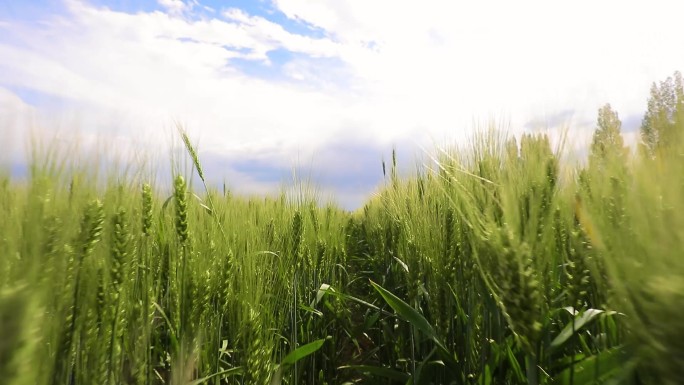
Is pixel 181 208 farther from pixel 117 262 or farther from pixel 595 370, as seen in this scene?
pixel 595 370

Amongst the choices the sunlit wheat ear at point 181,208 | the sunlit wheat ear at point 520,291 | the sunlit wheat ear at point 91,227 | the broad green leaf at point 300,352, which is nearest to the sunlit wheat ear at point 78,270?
the sunlit wheat ear at point 91,227

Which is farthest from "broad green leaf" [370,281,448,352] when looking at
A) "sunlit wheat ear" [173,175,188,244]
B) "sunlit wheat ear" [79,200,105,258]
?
"sunlit wheat ear" [79,200,105,258]

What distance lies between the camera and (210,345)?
5.57 feet

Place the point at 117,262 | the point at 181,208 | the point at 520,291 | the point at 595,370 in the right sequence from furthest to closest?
1. the point at 181,208
2. the point at 117,262
3. the point at 595,370
4. the point at 520,291

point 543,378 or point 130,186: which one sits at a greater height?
point 130,186

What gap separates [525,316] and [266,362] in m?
0.98

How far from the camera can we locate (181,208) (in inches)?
66.3

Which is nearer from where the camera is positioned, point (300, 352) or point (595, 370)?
point (595, 370)

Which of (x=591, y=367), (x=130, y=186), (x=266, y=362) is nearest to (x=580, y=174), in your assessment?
(x=591, y=367)

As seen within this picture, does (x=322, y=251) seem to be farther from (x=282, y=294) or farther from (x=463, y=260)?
(x=463, y=260)

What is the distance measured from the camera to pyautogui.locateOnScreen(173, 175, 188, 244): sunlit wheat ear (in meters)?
1.63

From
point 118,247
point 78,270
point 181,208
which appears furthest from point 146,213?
point 78,270

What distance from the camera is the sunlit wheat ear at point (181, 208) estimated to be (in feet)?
5.35

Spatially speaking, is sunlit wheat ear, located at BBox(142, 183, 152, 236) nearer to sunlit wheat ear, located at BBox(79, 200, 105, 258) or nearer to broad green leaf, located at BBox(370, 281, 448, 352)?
sunlit wheat ear, located at BBox(79, 200, 105, 258)
